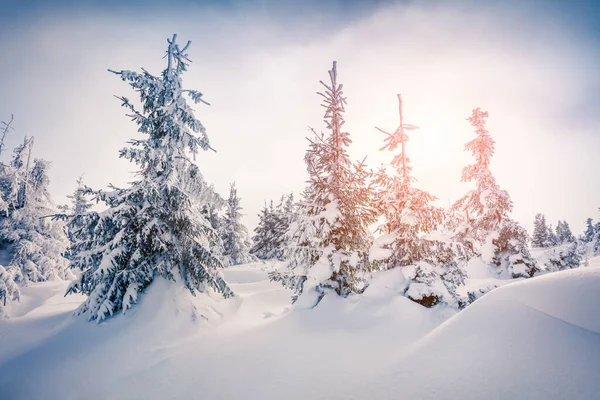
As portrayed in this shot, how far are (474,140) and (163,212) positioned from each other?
19.7m

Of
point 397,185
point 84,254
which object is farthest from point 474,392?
point 84,254

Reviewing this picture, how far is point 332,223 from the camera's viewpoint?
9.95m

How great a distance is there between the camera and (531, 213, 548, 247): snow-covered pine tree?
59.6 m

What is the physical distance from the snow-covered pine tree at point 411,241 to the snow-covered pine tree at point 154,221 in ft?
23.4

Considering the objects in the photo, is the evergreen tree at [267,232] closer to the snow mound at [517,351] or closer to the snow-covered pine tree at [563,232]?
the snow mound at [517,351]

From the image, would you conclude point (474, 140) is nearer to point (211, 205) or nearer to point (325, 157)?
point (325, 157)

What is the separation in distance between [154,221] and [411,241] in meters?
9.92

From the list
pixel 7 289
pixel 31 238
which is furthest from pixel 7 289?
pixel 31 238

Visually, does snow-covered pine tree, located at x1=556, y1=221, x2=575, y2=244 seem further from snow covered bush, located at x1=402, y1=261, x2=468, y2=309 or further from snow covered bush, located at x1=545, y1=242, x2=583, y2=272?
snow covered bush, located at x1=402, y1=261, x2=468, y2=309

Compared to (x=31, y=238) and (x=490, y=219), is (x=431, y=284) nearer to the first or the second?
(x=490, y=219)

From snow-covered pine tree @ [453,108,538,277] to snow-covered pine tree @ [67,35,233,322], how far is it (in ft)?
57.4

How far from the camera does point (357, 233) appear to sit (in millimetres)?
10609

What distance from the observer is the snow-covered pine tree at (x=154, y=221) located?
8.79 metres

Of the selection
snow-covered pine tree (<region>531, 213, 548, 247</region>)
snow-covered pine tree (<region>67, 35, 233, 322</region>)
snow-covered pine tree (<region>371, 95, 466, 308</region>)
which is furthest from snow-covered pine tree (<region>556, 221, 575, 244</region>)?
snow-covered pine tree (<region>67, 35, 233, 322</region>)
